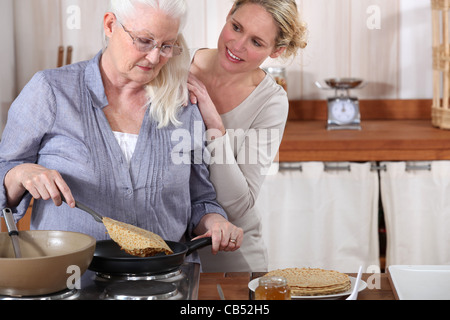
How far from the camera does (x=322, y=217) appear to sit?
9.02 ft

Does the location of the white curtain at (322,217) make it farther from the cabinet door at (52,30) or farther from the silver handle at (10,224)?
the silver handle at (10,224)

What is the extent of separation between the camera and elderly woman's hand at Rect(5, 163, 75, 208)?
1341 millimetres

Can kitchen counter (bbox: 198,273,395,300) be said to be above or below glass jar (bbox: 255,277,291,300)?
below

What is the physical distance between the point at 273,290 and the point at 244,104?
94 cm

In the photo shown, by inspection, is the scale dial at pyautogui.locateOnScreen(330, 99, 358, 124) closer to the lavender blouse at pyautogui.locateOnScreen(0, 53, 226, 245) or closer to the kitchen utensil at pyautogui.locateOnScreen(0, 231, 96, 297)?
the lavender blouse at pyautogui.locateOnScreen(0, 53, 226, 245)

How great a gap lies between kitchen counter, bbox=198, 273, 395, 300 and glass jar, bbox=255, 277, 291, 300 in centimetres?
9

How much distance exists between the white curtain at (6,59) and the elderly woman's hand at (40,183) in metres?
1.57

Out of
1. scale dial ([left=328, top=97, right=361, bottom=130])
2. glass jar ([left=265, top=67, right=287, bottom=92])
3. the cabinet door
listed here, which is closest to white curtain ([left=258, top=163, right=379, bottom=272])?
scale dial ([left=328, top=97, right=361, bottom=130])

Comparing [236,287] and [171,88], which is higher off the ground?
[171,88]

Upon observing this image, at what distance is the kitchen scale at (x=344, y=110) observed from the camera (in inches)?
118

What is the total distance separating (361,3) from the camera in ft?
10.6

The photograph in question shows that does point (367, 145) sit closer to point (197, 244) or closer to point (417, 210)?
point (417, 210)

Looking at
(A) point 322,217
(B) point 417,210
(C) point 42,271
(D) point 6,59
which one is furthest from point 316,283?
(D) point 6,59

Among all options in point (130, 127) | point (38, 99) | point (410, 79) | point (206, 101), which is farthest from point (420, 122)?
point (38, 99)
